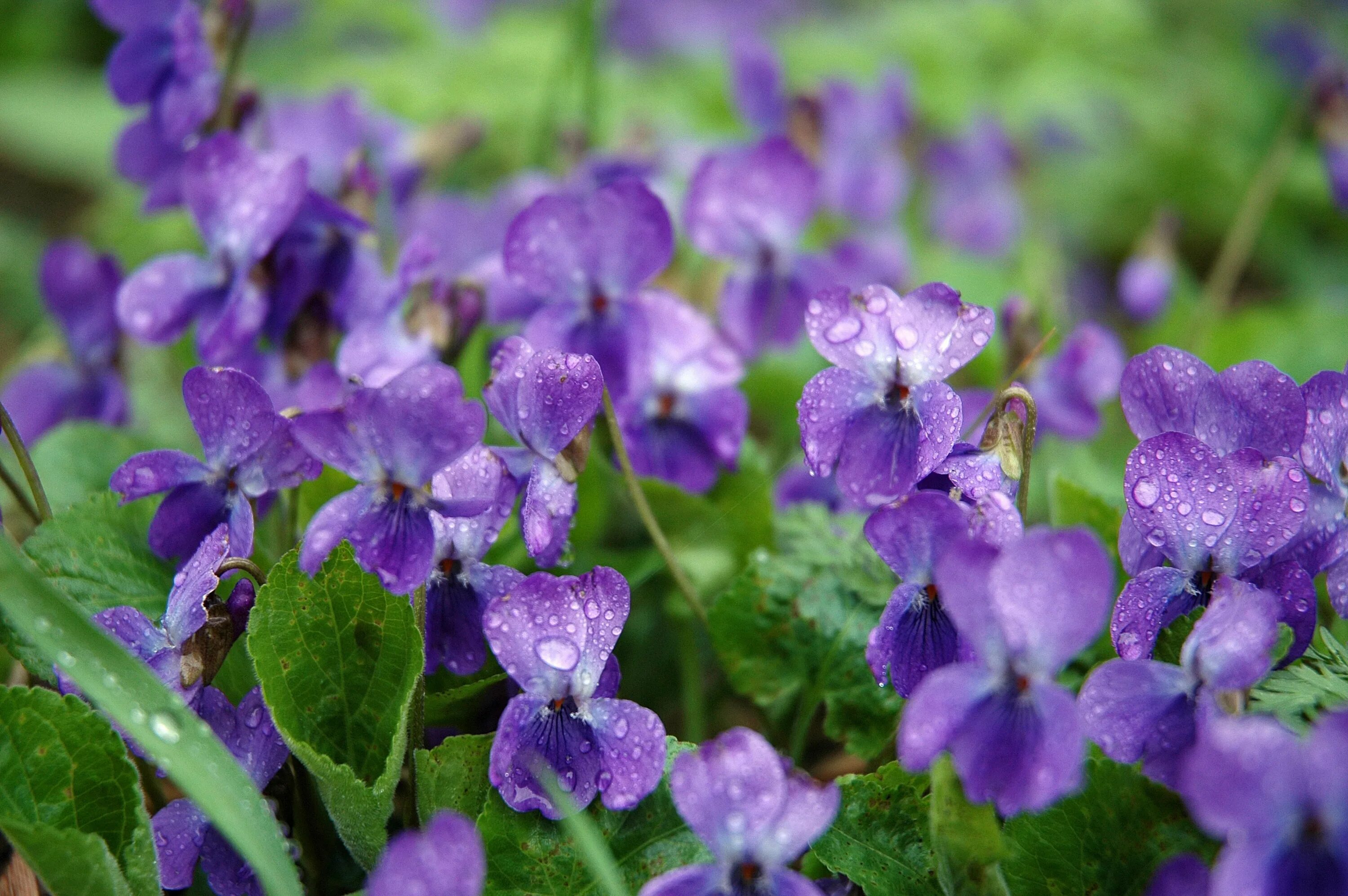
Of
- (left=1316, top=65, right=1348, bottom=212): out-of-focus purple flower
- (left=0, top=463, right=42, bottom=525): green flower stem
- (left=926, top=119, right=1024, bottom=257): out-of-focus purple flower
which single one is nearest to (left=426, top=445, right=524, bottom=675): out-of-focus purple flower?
(left=0, top=463, right=42, bottom=525): green flower stem

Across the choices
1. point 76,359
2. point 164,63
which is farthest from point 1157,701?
point 76,359

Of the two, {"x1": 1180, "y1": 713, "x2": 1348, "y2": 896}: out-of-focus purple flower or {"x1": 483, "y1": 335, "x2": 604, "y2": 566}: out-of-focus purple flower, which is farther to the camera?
{"x1": 483, "y1": 335, "x2": 604, "y2": 566}: out-of-focus purple flower

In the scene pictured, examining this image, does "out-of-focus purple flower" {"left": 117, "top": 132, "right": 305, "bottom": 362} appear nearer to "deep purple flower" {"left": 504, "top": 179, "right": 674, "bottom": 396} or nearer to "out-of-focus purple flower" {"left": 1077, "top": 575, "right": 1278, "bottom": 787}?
"deep purple flower" {"left": 504, "top": 179, "right": 674, "bottom": 396}

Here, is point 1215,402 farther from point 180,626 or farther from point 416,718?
point 180,626

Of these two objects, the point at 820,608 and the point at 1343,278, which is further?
the point at 1343,278

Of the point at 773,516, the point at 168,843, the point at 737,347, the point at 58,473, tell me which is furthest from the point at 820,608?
the point at 58,473

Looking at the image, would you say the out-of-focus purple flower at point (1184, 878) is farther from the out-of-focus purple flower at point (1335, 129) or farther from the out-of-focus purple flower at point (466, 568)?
the out-of-focus purple flower at point (1335, 129)

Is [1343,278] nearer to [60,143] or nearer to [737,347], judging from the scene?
[737,347]
